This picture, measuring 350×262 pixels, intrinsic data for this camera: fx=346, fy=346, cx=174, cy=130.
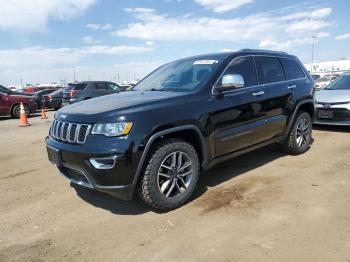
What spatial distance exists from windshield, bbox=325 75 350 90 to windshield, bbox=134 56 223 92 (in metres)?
5.76

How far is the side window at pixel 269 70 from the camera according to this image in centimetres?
524

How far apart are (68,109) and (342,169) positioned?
13.5 feet

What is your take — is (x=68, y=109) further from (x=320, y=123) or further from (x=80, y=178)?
(x=320, y=123)

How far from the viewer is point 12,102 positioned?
50.9ft

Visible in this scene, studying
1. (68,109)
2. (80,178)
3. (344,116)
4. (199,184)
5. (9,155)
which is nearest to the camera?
(80,178)

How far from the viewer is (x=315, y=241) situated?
125 inches

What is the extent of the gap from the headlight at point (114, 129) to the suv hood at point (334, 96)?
627cm

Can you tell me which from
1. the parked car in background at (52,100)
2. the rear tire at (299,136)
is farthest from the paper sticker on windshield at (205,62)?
the parked car in background at (52,100)

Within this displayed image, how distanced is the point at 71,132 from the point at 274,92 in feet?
10.3

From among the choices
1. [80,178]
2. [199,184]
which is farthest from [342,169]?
[80,178]

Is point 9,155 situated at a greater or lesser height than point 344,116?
lesser

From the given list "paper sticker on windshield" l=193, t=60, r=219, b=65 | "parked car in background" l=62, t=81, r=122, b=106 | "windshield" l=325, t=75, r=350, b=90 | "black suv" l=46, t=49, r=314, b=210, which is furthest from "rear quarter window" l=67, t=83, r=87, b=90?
"paper sticker on windshield" l=193, t=60, r=219, b=65

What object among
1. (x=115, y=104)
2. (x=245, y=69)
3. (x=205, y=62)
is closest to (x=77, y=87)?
(x=205, y=62)

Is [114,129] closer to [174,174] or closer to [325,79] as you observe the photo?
[174,174]
